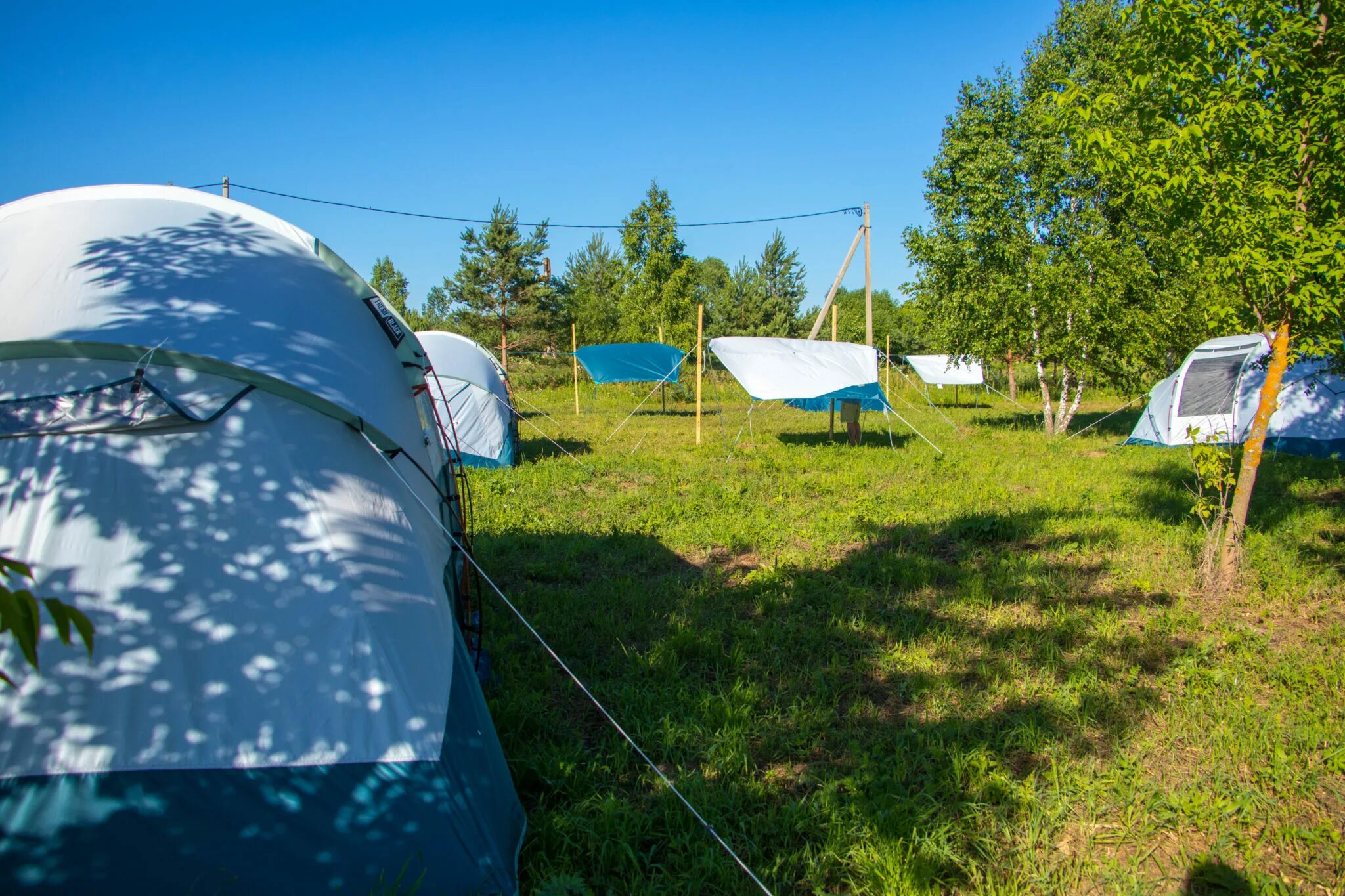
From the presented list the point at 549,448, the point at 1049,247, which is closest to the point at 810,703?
the point at 549,448

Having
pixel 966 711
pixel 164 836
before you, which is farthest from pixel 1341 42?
pixel 164 836

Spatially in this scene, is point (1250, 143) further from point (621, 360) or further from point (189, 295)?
point (621, 360)

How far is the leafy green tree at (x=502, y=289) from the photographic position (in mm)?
29266

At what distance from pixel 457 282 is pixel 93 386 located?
28434 millimetres

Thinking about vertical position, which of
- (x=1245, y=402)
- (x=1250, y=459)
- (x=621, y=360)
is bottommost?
(x=1250, y=459)

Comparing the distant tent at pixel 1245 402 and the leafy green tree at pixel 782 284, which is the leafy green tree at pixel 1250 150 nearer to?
the distant tent at pixel 1245 402

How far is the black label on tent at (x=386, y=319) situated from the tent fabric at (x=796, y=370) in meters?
8.55

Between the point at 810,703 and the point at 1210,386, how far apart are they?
1106cm

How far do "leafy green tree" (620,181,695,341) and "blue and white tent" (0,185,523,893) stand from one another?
22.3 m

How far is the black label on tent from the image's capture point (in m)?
3.98

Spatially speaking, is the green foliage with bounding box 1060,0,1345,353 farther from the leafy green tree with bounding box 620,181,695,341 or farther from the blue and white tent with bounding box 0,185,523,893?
the leafy green tree with bounding box 620,181,695,341

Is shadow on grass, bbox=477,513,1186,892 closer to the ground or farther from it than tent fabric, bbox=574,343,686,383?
closer to the ground

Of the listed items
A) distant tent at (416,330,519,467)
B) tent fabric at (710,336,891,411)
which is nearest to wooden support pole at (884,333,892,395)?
tent fabric at (710,336,891,411)

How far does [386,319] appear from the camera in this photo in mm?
4012
